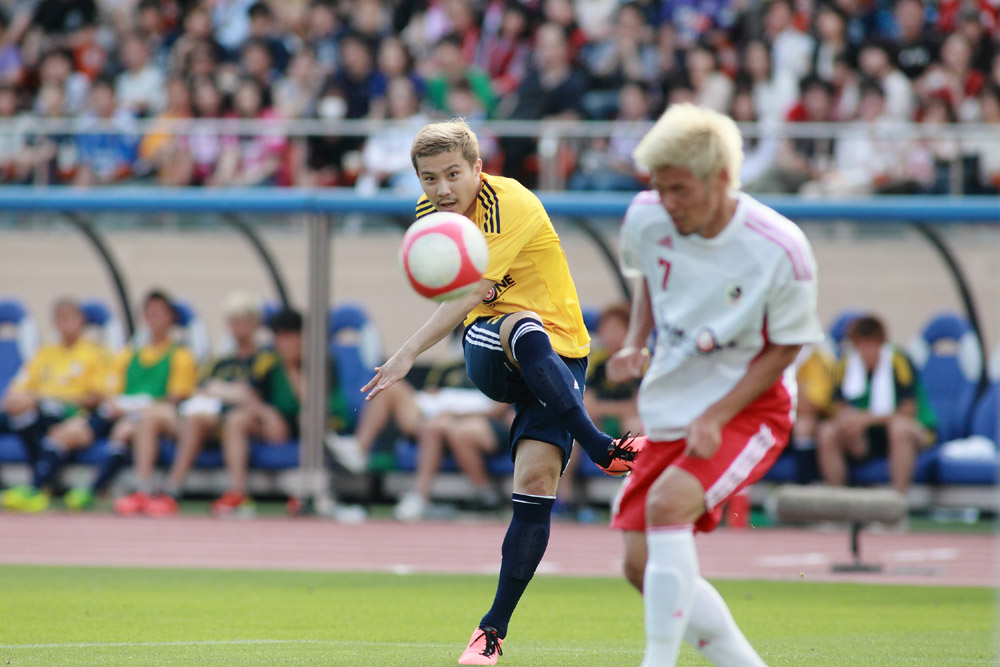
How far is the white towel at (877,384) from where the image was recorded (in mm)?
13086

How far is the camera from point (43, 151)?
14.9 metres

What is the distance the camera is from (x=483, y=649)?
5934mm

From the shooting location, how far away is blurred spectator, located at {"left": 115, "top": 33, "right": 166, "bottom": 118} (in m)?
17.7

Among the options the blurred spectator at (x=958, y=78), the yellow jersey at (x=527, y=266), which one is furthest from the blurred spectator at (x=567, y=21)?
the yellow jersey at (x=527, y=266)

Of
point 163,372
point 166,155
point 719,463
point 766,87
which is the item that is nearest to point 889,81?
point 766,87

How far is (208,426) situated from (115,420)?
1.11 metres

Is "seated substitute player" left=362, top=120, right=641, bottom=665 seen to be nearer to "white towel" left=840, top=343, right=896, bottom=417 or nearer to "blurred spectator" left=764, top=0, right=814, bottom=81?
"white towel" left=840, top=343, right=896, bottom=417

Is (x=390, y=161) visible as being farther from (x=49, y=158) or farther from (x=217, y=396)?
(x=49, y=158)

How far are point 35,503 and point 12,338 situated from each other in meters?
2.13

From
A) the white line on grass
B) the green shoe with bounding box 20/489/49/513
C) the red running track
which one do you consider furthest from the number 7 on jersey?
the green shoe with bounding box 20/489/49/513

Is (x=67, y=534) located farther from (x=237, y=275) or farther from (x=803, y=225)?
(x=803, y=225)

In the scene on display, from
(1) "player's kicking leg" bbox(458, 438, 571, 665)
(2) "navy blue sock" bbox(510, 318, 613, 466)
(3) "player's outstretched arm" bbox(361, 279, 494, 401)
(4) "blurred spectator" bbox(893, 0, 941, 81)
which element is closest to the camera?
(3) "player's outstretched arm" bbox(361, 279, 494, 401)

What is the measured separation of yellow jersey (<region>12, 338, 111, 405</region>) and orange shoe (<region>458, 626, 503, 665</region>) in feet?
31.5


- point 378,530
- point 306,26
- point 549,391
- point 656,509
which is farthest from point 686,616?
point 306,26
